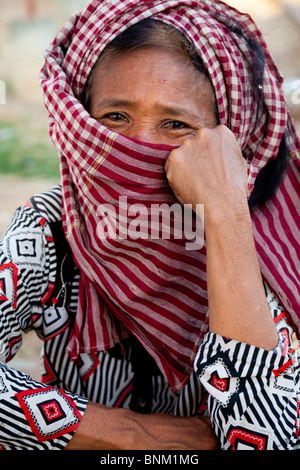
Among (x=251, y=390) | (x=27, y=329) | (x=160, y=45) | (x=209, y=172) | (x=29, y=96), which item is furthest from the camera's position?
(x=29, y=96)

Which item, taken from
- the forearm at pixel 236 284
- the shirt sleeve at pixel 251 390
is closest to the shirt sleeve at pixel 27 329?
the shirt sleeve at pixel 251 390

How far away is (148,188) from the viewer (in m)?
2.05

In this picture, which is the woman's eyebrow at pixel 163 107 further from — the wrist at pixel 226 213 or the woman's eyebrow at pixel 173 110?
the wrist at pixel 226 213

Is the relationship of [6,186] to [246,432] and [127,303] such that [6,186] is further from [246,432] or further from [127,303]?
[246,432]

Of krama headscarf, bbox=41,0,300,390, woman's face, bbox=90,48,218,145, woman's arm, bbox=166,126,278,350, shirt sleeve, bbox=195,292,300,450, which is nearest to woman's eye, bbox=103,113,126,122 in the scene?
woman's face, bbox=90,48,218,145

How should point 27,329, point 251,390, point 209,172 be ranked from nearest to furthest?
point 251,390 < point 209,172 < point 27,329

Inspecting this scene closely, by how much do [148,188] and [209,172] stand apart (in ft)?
0.70

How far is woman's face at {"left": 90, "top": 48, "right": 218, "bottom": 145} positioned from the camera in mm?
2068

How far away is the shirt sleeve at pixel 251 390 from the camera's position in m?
1.82

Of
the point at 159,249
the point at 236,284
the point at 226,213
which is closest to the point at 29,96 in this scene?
the point at 159,249

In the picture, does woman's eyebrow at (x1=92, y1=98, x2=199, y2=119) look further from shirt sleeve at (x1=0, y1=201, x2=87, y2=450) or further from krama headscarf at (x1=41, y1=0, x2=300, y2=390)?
shirt sleeve at (x1=0, y1=201, x2=87, y2=450)

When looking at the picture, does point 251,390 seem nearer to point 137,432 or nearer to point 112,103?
point 137,432

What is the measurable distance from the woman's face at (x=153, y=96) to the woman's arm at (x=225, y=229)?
0.09 metres

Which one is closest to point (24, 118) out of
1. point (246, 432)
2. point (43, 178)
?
point (43, 178)
